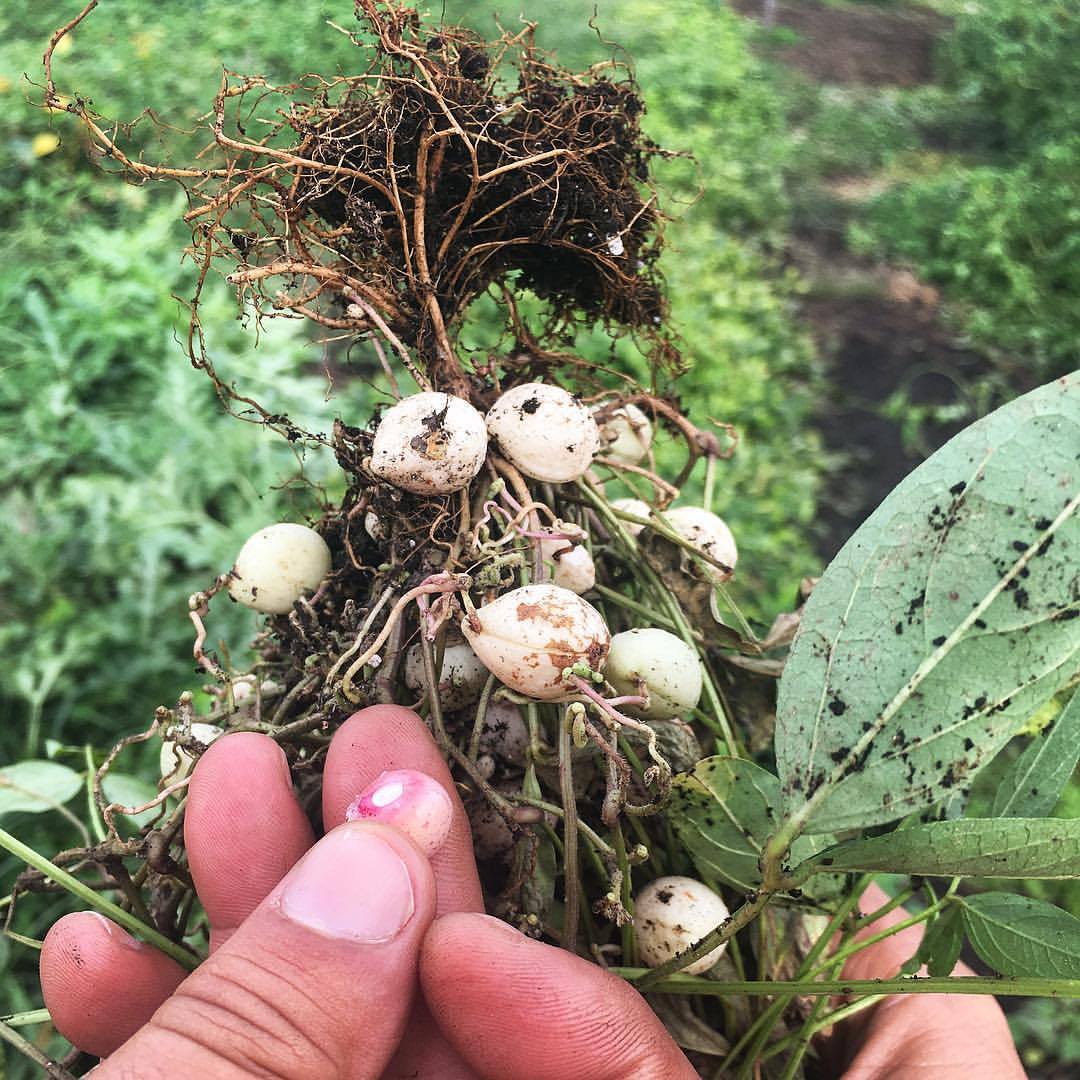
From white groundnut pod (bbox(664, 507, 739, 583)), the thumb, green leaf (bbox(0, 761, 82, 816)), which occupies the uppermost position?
white groundnut pod (bbox(664, 507, 739, 583))

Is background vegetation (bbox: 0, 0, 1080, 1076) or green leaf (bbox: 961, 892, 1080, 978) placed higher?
green leaf (bbox: 961, 892, 1080, 978)

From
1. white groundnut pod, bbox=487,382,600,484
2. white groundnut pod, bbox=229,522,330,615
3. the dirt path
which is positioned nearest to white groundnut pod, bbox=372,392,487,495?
white groundnut pod, bbox=487,382,600,484

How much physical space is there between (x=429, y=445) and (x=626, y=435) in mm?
316

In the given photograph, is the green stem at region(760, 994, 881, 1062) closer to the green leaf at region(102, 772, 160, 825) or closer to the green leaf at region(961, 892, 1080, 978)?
the green leaf at region(961, 892, 1080, 978)

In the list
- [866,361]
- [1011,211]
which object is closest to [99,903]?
[866,361]

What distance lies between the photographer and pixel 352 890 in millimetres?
644

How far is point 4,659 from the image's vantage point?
183 cm

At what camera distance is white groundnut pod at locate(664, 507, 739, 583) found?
910mm

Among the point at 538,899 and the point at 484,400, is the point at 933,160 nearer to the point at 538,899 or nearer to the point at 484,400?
the point at 484,400

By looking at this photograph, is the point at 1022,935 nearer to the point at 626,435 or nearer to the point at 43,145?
the point at 626,435

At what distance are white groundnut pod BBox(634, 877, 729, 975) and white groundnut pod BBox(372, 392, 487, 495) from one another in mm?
385

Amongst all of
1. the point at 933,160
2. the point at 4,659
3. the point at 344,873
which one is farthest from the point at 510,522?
the point at 933,160

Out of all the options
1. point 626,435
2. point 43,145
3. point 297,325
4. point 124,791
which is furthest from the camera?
point 43,145

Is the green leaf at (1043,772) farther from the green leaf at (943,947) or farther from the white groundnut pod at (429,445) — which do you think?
the white groundnut pod at (429,445)
